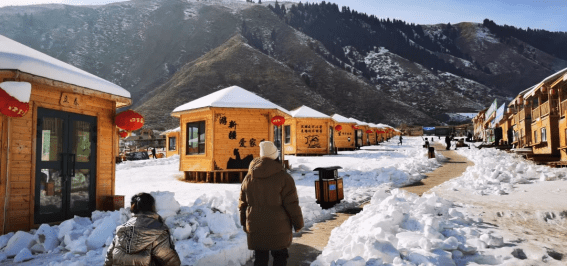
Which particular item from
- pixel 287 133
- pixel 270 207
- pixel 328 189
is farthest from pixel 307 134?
pixel 270 207

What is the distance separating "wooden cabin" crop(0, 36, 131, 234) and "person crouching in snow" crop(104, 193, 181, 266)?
11.9 feet

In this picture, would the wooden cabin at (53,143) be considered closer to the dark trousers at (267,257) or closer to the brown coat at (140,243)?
the brown coat at (140,243)

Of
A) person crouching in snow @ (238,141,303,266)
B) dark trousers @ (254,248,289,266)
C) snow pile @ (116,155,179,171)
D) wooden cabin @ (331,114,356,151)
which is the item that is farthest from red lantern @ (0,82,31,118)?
wooden cabin @ (331,114,356,151)

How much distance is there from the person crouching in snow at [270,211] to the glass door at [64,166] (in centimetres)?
456

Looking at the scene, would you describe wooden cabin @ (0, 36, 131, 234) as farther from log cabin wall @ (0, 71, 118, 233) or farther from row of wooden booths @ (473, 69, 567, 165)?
row of wooden booths @ (473, 69, 567, 165)

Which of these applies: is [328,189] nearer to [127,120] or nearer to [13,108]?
[127,120]

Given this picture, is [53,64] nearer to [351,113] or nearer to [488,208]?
[488,208]

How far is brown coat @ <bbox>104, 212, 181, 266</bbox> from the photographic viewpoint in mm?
2826

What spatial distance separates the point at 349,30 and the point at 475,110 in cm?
8257

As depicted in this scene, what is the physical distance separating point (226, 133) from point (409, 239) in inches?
388

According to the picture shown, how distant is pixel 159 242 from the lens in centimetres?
292

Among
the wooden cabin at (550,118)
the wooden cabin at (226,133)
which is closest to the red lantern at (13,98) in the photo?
the wooden cabin at (226,133)

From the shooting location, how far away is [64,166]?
6.21m

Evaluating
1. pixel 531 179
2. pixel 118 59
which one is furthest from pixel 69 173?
pixel 118 59
